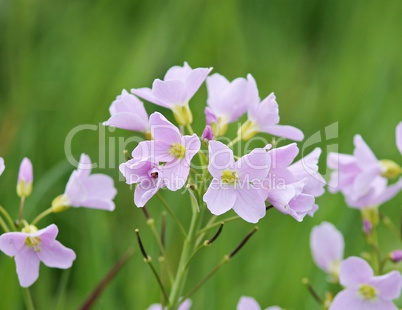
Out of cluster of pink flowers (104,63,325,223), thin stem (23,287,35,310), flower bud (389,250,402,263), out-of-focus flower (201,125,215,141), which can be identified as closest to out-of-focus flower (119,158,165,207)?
cluster of pink flowers (104,63,325,223)

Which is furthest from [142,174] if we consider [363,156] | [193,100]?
[193,100]

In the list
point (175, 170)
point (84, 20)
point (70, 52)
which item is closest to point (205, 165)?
point (175, 170)

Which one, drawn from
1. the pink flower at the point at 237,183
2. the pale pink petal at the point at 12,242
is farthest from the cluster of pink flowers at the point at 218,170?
the pale pink petal at the point at 12,242

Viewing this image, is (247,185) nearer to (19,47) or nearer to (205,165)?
(205,165)

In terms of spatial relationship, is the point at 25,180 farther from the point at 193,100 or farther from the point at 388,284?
the point at 193,100

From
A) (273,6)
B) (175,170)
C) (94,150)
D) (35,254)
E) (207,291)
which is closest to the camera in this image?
(175,170)

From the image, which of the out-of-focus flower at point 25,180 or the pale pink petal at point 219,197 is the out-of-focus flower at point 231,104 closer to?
the pale pink petal at point 219,197
